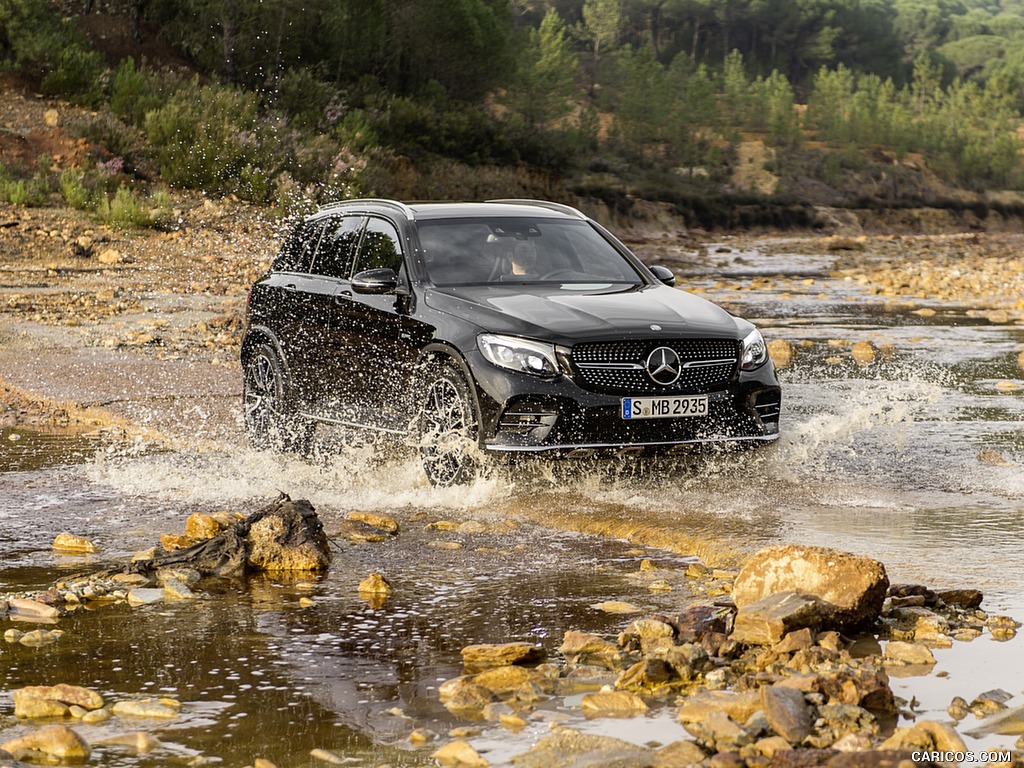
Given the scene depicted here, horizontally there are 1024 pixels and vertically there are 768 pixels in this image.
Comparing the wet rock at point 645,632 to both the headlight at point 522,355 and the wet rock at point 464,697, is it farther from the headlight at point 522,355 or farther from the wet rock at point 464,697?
the headlight at point 522,355

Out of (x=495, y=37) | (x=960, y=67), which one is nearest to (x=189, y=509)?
(x=495, y=37)

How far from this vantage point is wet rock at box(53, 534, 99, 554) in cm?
721

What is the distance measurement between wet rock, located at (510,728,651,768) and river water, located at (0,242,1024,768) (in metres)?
0.08

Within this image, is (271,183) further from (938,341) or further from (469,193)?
(938,341)

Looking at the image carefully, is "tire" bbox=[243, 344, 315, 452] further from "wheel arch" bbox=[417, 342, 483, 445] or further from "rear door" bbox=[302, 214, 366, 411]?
"wheel arch" bbox=[417, 342, 483, 445]

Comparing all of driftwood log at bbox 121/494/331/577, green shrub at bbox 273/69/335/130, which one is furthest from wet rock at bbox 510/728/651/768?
green shrub at bbox 273/69/335/130

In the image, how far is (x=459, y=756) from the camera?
4.20 m

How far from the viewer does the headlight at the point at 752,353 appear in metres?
8.89

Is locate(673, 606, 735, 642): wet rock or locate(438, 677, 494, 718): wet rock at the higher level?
locate(673, 606, 735, 642): wet rock

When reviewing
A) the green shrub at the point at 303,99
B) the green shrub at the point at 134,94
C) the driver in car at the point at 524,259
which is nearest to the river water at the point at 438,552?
→ the driver in car at the point at 524,259

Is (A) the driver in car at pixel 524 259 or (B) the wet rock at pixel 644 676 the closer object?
(B) the wet rock at pixel 644 676

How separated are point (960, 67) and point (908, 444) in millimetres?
151730

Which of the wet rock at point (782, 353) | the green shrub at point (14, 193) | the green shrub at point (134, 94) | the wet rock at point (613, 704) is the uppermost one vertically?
the green shrub at point (134, 94)

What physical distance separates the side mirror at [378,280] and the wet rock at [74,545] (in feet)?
8.89
